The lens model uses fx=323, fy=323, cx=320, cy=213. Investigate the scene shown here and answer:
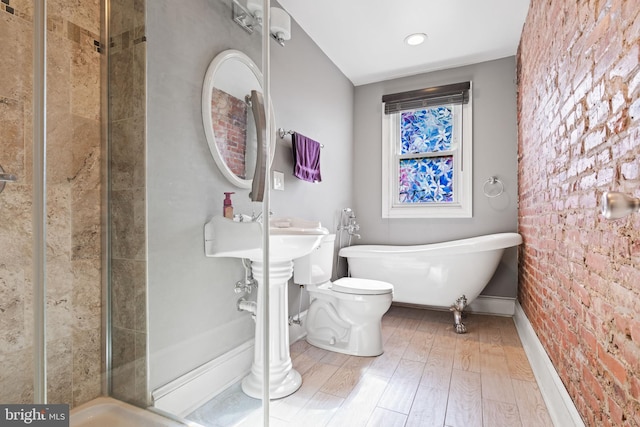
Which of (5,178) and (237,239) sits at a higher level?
(5,178)

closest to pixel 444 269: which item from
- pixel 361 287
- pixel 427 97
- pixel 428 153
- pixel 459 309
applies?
pixel 459 309

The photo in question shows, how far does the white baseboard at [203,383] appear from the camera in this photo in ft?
4.17

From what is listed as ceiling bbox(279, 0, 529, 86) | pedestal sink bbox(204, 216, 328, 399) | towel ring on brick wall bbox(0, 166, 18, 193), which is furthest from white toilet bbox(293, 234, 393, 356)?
ceiling bbox(279, 0, 529, 86)

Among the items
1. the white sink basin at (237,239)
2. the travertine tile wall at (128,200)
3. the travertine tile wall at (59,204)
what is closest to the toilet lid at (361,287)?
the white sink basin at (237,239)

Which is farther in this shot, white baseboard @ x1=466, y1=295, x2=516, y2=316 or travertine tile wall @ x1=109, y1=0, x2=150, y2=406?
white baseboard @ x1=466, y1=295, x2=516, y2=316

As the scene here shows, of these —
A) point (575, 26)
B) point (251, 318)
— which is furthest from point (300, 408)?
point (575, 26)

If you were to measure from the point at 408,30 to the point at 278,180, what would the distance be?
1596 millimetres

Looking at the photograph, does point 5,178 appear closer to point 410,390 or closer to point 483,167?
point 410,390

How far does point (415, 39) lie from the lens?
2668 millimetres

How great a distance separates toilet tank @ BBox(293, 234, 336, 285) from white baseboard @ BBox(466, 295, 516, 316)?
1.61 meters

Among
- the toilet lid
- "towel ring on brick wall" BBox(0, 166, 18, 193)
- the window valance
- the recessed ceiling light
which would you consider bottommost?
the toilet lid

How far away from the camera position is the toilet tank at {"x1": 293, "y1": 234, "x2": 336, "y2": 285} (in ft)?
7.07

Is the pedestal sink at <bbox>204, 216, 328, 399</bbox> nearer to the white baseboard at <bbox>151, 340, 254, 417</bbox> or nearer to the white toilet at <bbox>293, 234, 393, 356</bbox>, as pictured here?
the white baseboard at <bbox>151, 340, 254, 417</bbox>

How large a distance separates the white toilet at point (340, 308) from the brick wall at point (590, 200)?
0.91m
